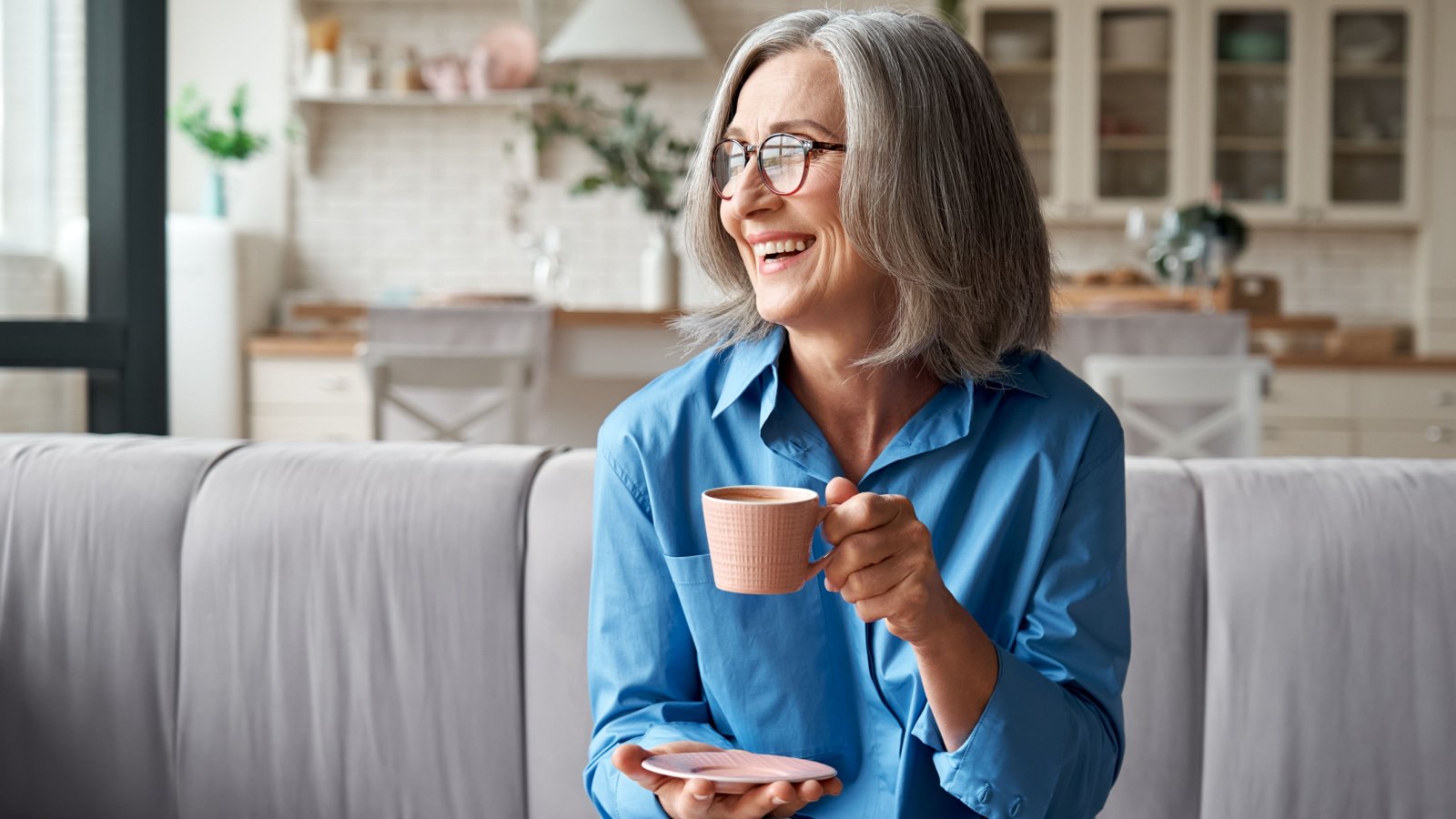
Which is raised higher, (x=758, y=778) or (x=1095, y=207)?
(x=1095, y=207)

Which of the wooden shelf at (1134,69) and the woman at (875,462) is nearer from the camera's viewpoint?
the woman at (875,462)

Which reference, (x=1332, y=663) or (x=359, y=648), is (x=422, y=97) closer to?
(x=359, y=648)

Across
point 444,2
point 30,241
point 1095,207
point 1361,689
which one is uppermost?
point 444,2

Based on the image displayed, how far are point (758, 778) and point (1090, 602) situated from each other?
288 mm

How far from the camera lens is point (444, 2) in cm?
575

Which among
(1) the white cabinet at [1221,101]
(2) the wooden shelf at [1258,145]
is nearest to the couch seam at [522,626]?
(1) the white cabinet at [1221,101]

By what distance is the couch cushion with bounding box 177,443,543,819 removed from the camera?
1382 mm

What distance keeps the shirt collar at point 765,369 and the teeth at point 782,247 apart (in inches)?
3.8

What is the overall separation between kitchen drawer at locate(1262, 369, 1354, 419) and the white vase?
→ 2256 mm

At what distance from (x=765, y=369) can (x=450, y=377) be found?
7.54 feet

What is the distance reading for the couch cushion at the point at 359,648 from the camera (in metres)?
1.38

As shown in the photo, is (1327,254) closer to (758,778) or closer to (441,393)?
(441,393)

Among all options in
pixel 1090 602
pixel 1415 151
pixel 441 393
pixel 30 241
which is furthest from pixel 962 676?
pixel 1415 151

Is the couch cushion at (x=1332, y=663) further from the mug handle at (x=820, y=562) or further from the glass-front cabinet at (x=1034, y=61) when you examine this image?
the glass-front cabinet at (x=1034, y=61)
